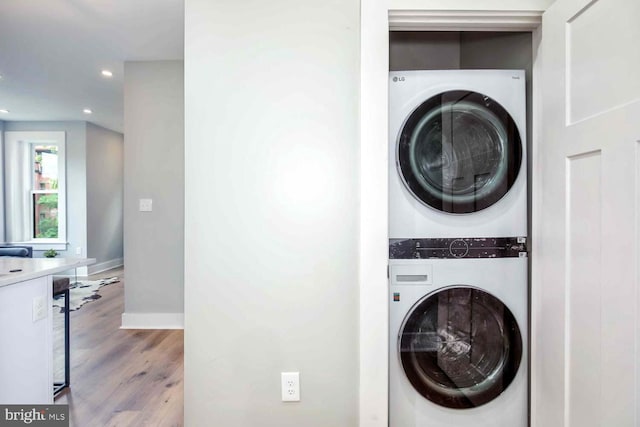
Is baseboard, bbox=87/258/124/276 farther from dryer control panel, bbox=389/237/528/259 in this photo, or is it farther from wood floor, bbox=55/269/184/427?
dryer control panel, bbox=389/237/528/259

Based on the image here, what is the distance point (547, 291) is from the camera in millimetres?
1399

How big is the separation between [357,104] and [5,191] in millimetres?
6639

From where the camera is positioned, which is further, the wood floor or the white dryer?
the wood floor

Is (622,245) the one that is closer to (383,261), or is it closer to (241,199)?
(383,261)

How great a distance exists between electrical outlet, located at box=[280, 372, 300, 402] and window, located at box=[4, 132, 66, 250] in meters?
5.75

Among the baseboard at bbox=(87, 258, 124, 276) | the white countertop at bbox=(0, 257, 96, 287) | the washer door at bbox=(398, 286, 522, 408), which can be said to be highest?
the white countertop at bbox=(0, 257, 96, 287)

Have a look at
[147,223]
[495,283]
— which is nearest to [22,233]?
[147,223]

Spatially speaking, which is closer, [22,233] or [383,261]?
[383,261]

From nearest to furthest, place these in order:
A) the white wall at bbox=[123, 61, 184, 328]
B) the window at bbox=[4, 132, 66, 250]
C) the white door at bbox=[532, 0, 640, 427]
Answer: the white door at bbox=[532, 0, 640, 427], the white wall at bbox=[123, 61, 184, 328], the window at bbox=[4, 132, 66, 250]

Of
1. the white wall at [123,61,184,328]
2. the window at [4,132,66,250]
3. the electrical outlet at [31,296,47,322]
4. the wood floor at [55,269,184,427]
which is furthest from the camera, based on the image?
the window at [4,132,66,250]

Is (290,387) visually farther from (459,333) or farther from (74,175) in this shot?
(74,175)

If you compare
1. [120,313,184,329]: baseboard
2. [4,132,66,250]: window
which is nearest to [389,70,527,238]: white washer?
[120,313,184,329]: baseboard

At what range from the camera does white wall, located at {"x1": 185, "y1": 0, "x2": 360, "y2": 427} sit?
1514mm

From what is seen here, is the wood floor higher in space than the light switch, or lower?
lower
